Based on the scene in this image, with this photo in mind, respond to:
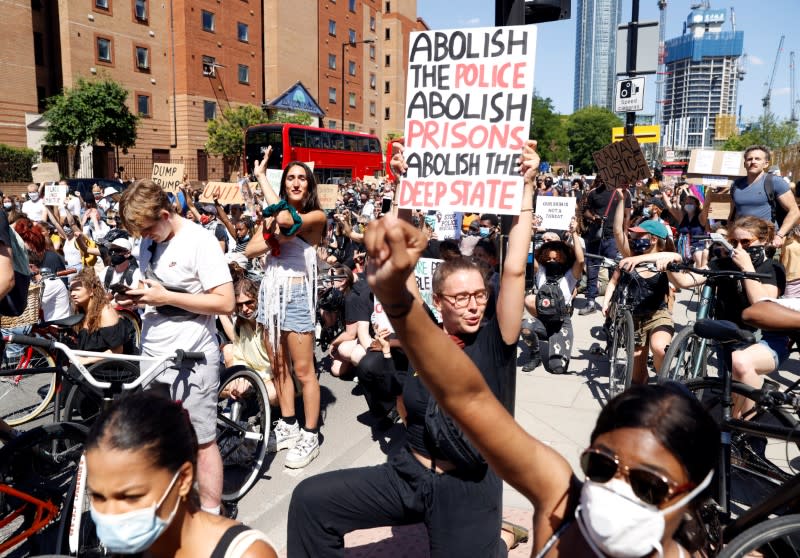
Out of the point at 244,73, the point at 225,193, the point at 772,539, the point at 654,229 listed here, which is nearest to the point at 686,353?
the point at 654,229

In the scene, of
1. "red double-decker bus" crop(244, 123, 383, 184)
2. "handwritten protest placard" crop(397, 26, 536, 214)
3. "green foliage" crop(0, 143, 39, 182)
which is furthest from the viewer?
"red double-decker bus" crop(244, 123, 383, 184)

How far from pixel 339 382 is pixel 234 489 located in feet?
8.15

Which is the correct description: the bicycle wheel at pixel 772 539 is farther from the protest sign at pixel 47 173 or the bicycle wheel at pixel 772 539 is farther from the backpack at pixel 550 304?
the protest sign at pixel 47 173

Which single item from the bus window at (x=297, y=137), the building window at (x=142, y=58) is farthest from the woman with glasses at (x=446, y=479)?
the building window at (x=142, y=58)

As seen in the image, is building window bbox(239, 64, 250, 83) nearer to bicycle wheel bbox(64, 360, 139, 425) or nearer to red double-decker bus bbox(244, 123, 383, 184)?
red double-decker bus bbox(244, 123, 383, 184)

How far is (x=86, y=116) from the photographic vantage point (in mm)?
32125

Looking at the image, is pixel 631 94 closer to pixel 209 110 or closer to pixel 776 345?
pixel 776 345

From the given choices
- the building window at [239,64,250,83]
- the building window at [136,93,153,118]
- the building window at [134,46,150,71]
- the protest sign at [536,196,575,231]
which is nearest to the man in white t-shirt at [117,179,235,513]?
the protest sign at [536,196,575,231]

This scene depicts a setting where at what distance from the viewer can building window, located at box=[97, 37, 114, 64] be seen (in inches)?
1409

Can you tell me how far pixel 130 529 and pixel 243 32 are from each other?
48941 millimetres

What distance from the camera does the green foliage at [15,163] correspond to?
96.1 ft

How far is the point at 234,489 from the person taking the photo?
4.27 m

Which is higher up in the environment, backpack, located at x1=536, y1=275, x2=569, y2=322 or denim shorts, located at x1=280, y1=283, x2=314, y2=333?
denim shorts, located at x1=280, y1=283, x2=314, y2=333

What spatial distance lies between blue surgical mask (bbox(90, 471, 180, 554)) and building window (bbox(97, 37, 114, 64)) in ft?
131
